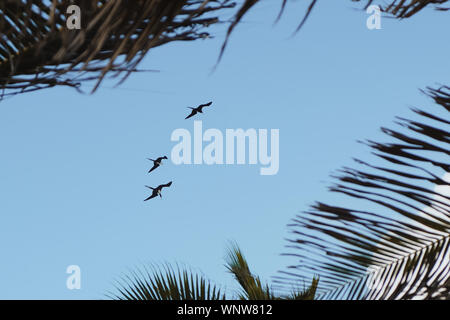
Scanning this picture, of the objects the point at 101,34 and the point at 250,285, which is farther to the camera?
the point at 250,285

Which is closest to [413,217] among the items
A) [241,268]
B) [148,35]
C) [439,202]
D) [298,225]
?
[439,202]

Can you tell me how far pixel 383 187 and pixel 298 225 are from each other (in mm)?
470

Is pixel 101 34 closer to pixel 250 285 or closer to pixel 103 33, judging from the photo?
pixel 103 33

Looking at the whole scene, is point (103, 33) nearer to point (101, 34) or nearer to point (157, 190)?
point (101, 34)

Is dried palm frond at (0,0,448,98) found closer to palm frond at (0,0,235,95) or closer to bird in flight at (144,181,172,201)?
palm frond at (0,0,235,95)

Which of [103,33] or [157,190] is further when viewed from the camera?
[157,190]

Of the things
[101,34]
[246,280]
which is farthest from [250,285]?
[101,34]

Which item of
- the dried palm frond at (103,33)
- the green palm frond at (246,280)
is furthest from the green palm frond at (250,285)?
the dried palm frond at (103,33)

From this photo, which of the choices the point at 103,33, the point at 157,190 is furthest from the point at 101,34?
the point at 157,190

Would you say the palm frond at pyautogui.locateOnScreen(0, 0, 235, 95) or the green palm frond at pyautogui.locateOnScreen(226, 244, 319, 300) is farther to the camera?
the green palm frond at pyautogui.locateOnScreen(226, 244, 319, 300)

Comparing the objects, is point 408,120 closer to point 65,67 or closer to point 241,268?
point 241,268

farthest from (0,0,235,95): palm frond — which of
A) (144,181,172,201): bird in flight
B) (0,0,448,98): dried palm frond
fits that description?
(144,181,172,201): bird in flight

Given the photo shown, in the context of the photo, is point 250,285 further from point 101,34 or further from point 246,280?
point 101,34
